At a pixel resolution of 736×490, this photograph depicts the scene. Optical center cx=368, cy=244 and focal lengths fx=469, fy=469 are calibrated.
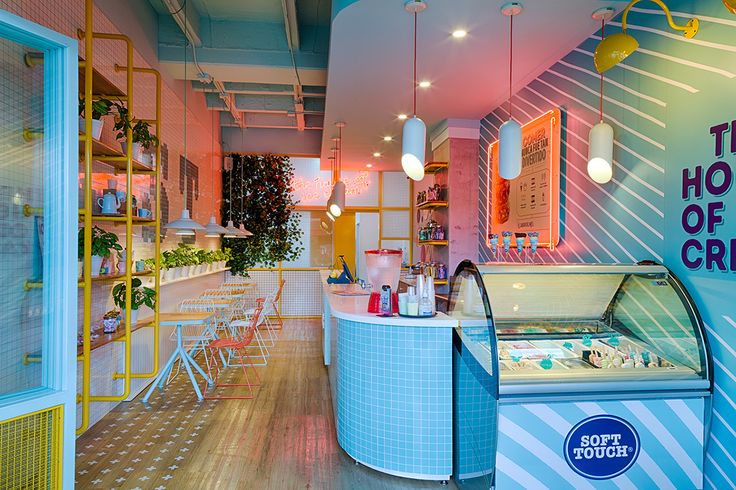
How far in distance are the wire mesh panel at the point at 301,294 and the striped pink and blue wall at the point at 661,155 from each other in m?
6.38

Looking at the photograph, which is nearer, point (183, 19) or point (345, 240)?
point (183, 19)

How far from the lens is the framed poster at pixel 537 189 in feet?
12.7

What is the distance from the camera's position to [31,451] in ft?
7.18

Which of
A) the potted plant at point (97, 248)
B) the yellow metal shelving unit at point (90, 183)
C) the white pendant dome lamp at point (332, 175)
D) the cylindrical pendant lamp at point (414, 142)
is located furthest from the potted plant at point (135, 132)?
the white pendant dome lamp at point (332, 175)

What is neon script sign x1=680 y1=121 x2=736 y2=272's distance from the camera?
7.51 ft

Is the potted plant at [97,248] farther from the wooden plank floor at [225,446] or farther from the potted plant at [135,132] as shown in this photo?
the wooden plank floor at [225,446]

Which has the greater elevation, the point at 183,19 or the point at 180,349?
the point at 183,19

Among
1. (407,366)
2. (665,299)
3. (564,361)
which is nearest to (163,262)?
(407,366)

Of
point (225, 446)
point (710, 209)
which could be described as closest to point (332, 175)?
point (225, 446)

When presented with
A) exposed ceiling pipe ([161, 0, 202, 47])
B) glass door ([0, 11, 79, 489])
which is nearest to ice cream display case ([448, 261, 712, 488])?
glass door ([0, 11, 79, 489])

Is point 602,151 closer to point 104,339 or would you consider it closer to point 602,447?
point 602,447

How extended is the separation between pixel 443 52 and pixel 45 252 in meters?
3.01

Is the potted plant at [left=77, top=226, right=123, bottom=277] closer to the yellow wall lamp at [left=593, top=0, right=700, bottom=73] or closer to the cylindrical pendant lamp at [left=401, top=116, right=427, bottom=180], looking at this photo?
the cylindrical pendant lamp at [left=401, top=116, right=427, bottom=180]

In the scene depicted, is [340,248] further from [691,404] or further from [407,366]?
[691,404]
